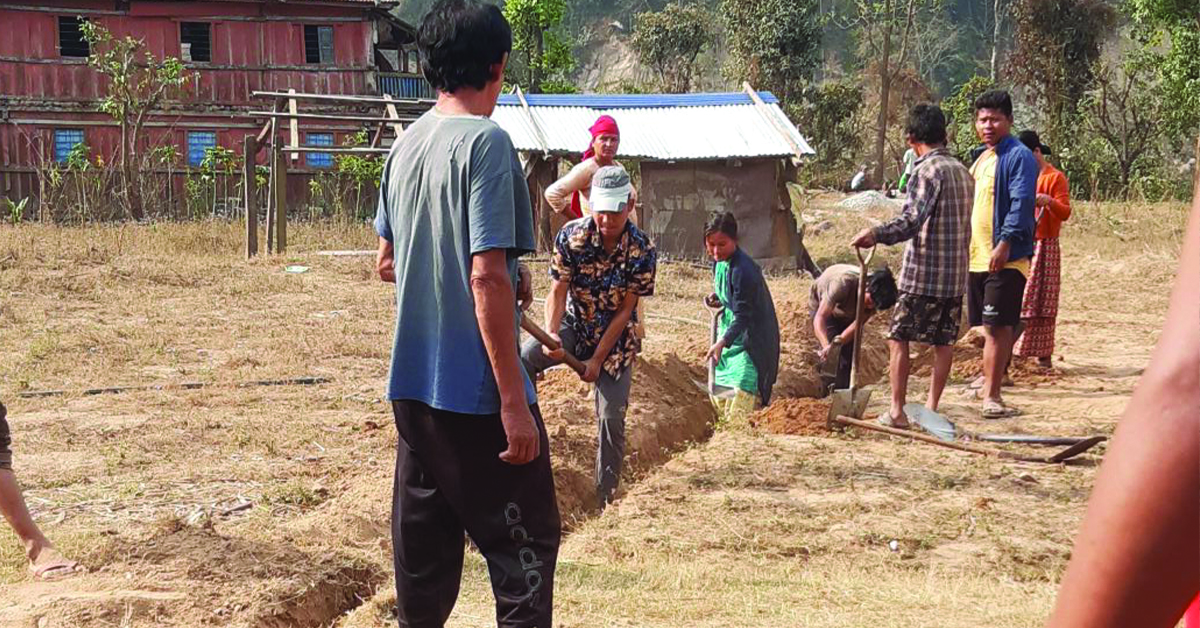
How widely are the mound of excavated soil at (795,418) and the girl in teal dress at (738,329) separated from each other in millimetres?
206

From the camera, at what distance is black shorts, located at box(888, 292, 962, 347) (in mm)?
7508

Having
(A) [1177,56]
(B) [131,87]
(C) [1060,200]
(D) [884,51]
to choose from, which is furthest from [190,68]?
(C) [1060,200]

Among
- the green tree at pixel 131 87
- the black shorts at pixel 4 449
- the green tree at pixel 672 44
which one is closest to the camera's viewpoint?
the black shorts at pixel 4 449

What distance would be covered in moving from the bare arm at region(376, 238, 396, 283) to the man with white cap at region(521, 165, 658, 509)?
6.78 ft

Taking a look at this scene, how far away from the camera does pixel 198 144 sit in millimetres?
27734

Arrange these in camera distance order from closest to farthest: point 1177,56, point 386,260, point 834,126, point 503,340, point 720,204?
point 503,340, point 386,260, point 720,204, point 1177,56, point 834,126

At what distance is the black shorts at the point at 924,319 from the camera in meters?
7.51

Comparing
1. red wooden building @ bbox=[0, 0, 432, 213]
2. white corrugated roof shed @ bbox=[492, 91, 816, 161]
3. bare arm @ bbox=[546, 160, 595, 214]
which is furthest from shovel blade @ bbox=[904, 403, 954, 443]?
red wooden building @ bbox=[0, 0, 432, 213]

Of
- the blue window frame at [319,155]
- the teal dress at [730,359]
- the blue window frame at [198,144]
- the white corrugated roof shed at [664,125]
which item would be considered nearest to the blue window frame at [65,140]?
the blue window frame at [198,144]

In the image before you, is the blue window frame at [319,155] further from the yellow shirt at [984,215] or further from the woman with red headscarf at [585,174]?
the yellow shirt at [984,215]

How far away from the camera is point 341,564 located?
16.8ft

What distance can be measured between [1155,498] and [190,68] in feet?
93.8

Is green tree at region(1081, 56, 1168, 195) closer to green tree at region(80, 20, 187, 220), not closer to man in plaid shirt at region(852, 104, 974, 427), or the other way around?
green tree at region(80, 20, 187, 220)

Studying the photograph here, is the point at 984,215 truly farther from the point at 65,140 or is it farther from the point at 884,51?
the point at 884,51
